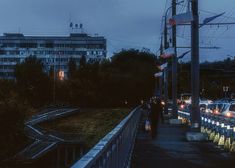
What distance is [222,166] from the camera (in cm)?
1823

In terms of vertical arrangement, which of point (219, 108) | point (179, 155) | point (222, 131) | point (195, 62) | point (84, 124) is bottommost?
point (84, 124)

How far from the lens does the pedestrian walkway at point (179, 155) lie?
61.8 ft

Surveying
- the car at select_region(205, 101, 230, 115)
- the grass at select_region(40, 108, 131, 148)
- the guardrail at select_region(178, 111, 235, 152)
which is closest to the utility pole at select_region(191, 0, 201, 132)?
the guardrail at select_region(178, 111, 235, 152)

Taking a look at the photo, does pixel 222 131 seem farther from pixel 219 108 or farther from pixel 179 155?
pixel 219 108

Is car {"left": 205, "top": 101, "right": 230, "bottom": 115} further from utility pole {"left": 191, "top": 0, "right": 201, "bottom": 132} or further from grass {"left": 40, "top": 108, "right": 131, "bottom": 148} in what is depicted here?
utility pole {"left": 191, "top": 0, "right": 201, "bottom": 132}

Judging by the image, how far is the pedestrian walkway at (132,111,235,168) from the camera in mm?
18828

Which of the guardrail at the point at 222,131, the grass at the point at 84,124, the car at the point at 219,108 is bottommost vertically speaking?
the grass at the point at 84,124

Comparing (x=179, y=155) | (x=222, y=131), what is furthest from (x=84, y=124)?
(x=179, y=155)

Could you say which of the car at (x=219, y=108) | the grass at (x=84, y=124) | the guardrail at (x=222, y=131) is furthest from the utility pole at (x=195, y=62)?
the grass at (x=84, y=124)

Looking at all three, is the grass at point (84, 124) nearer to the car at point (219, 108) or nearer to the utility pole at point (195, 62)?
the car at point (219, 108)

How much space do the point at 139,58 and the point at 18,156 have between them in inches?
3895

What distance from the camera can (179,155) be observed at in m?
21.8

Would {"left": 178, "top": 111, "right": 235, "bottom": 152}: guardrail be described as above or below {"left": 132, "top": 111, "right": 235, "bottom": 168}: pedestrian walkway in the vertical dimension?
above

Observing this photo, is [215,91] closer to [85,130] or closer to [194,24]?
[85,130]
